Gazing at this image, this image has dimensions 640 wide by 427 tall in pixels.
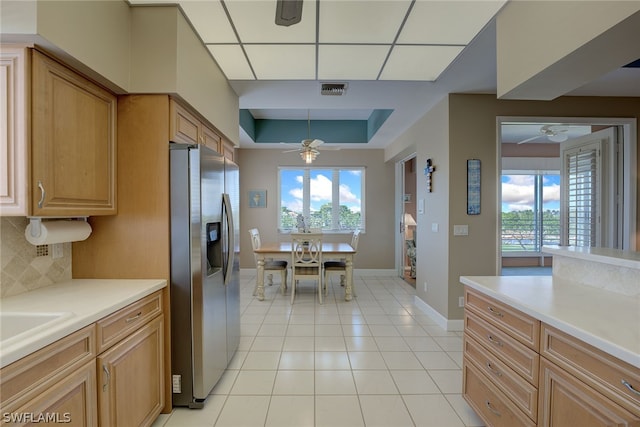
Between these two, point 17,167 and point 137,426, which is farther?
point 137,426

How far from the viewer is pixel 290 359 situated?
2.56 metres

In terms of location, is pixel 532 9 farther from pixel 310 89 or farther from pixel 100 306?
pixel 100 306

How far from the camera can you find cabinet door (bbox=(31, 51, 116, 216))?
1.33m

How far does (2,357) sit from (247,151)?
5405mm

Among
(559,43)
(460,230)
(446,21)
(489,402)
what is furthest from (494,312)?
(446,21)

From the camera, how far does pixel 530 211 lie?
21.0 ft

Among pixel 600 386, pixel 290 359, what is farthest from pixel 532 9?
pixel 290 359

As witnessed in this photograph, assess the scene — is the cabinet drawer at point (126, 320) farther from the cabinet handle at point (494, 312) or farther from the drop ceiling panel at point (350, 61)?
the drop ceiling panel at point (350, 61)

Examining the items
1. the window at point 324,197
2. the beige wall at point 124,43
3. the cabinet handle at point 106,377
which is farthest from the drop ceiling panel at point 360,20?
the window at point 324,197

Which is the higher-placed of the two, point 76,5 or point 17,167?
point 76,5

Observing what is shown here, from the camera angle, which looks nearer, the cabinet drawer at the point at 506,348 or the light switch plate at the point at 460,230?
the cabinet drawer at the point at 506,348

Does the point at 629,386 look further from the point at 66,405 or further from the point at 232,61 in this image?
the point at 232,61

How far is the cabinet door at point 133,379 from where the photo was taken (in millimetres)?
1323

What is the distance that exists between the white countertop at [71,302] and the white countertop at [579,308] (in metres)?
1.98
